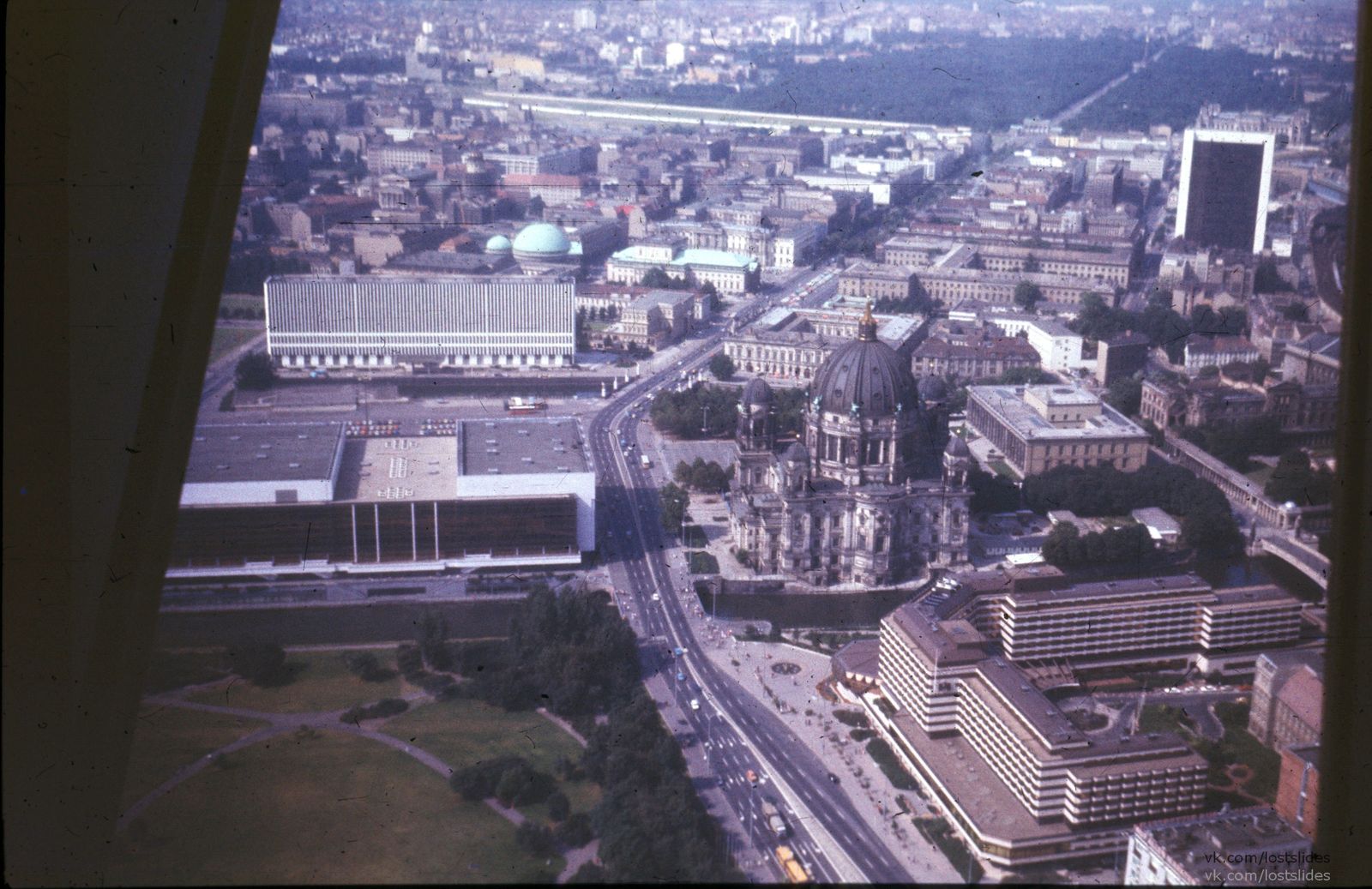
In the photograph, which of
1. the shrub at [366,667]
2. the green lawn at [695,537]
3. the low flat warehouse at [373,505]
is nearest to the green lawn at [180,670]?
the shrub at [366,667]

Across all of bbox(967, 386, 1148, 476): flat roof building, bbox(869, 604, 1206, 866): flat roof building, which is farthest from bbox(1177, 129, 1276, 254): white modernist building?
bbox(869, 604, 1206, 866): flat roof building

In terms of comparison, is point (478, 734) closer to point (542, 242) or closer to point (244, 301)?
point (244, 301)

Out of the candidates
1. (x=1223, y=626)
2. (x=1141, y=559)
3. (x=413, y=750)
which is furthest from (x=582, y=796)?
(x=1141, y=559)

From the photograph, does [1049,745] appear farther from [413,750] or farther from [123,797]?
[123,797]

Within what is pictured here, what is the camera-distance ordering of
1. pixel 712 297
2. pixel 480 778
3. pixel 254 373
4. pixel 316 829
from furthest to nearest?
pixel 712 297 < pixel 254 373 < pixel 480 778 < pixel 316 829

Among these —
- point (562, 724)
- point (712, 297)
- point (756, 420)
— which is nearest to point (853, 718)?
point (562, 724)

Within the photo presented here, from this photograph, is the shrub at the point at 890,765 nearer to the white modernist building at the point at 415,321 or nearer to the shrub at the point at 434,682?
the shrub at the point at 434,682
